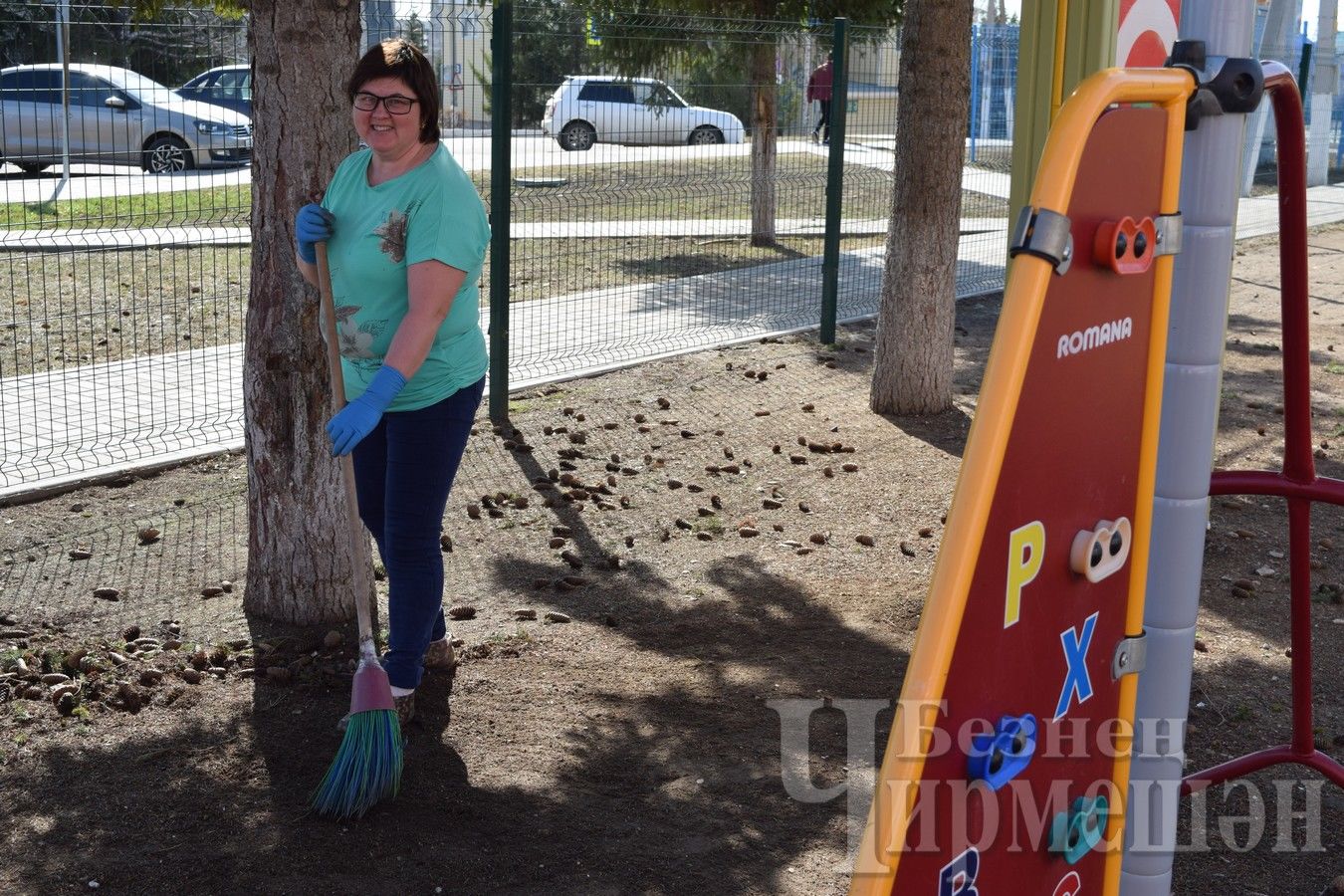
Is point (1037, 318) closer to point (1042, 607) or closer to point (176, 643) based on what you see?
point (1042, 607)

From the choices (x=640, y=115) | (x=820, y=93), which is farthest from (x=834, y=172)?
(x=820, y=93)

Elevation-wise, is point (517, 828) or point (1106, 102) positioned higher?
point (1106, 102)

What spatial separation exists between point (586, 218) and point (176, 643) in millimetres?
6126

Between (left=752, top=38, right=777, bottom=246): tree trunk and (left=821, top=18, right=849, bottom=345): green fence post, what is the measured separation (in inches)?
34.7

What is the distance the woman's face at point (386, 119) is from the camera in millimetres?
3701

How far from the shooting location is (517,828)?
3.66 m

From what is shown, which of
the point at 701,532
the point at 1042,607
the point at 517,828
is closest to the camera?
the point at 1042,607

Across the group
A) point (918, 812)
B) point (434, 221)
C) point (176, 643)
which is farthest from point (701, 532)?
point (918, 812)

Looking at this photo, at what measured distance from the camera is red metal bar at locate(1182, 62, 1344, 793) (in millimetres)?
2977

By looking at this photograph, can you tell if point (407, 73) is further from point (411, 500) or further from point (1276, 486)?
point (1276, 486)

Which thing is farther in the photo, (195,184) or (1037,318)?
(195,184)

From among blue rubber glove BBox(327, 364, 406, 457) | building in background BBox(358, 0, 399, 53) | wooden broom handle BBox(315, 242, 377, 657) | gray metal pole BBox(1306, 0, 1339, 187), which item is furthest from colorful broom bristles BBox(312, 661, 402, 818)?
gray metal pole BBox(1306, 0, 1339, 187)

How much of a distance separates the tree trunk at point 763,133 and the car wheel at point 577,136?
2154 millimetres

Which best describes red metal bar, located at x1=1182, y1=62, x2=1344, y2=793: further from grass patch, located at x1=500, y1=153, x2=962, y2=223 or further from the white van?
the white van
